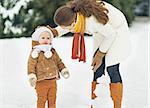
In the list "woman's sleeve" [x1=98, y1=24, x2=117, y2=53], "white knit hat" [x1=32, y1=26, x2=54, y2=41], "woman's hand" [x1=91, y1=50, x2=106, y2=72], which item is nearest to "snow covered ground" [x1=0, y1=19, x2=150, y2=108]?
"woman's hand" [x1=91, y1=50, x2=106, y2=72]

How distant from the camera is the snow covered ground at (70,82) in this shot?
217cm

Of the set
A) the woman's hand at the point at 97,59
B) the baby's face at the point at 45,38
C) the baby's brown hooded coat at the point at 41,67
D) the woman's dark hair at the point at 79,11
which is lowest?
the baby's brown hooded coat at the point at 41,67

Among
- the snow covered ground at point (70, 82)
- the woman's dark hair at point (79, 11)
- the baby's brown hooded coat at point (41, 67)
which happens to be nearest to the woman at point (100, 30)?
the woman's dark hair at point (79, 11)

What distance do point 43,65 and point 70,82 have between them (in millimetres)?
708

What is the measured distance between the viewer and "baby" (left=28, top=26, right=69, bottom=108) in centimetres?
177

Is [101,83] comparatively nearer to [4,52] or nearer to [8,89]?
[8,89]

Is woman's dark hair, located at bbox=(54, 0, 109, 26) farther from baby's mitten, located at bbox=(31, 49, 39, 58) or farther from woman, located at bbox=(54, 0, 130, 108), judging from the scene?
baby's mitten, located at bbox=(31, 49, 39, 58)

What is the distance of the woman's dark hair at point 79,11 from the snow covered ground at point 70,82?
448 millimetres

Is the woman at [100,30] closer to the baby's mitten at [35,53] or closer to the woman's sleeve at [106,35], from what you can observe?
the woman's sleeve at [106,35]

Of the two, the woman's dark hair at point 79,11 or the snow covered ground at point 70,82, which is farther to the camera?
the snow covered ground at point 70,82

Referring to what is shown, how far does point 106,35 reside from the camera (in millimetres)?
1799

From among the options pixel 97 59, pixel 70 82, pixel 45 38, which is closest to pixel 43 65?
pixel 45 38

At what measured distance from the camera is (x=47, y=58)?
1.78 m

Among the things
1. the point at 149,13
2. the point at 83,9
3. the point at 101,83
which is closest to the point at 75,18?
the point at 83,9
